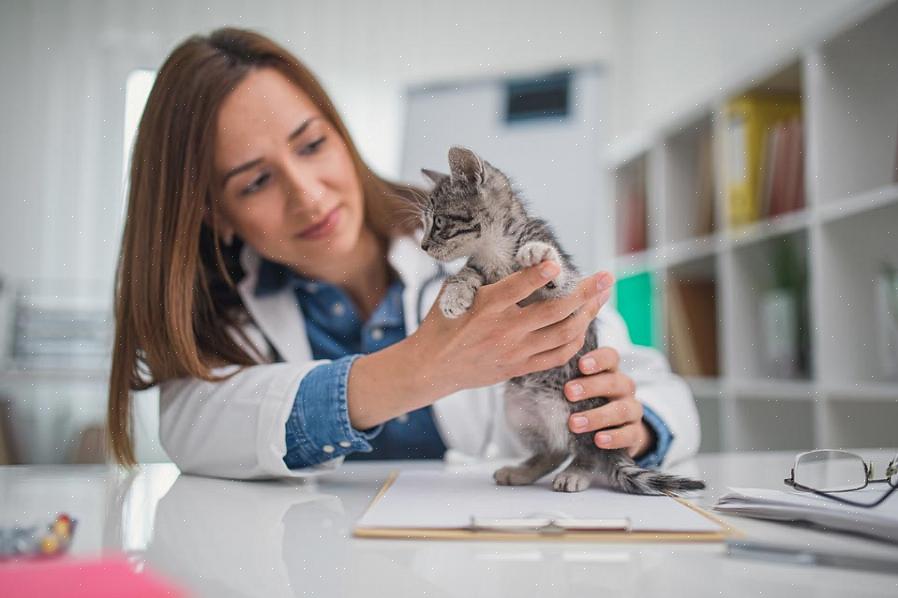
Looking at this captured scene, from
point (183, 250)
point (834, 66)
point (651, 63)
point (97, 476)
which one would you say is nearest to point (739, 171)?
point (834, 66)

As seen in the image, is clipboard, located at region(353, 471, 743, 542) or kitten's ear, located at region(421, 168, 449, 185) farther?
kitten's ear, located at region(421, 168, 449, 185)

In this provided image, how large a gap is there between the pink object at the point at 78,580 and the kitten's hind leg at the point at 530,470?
1.21 feet

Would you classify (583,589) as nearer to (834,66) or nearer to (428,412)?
(428,412)

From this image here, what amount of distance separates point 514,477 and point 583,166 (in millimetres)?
795

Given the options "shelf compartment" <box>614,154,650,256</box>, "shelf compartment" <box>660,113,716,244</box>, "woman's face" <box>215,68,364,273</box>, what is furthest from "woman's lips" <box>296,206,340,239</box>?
"shelf compartment" <box>614,154,650,256</box>

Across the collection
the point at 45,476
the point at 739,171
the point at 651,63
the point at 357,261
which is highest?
the point at 651,63

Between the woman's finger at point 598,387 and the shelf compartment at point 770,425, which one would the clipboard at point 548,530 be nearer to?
the woman's finger at point 598,387

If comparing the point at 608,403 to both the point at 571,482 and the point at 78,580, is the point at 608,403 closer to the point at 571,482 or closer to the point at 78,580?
the point at 571,482

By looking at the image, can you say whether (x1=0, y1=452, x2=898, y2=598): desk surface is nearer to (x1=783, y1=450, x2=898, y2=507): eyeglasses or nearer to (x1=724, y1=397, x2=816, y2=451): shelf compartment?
(x1=783, y1=450, x2=898, y2=507): eyeglasses

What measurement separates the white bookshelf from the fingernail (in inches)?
36.8

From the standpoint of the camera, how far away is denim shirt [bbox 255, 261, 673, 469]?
694mm

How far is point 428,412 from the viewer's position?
98 centimetres

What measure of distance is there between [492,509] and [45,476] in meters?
0.53

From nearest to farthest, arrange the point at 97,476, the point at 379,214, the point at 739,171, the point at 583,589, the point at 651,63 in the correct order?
the point at 583,589, the point at 97,476, the point at 379,214, the point at 739,171, the point at 651,63
